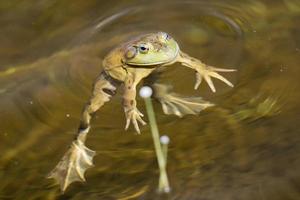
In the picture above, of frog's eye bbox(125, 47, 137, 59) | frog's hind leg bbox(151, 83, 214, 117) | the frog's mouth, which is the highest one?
frog's eye bbox(125, 47, 137, 59)

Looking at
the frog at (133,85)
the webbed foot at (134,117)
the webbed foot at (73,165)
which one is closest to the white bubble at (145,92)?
the frog at (133,85)

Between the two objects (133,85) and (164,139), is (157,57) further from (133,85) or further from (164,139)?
(164,139)

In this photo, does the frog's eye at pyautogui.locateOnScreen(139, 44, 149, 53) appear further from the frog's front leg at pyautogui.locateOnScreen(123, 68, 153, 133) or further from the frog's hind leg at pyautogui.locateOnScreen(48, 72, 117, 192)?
the frog's hind leg at pyautogui.locateOnScreen(48, 72, 117, 192)

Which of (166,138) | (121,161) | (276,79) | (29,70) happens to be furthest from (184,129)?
(29,70)

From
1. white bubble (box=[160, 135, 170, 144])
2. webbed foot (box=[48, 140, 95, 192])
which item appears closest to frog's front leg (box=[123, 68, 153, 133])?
white bubble (box=[160, 135, 170, 144])

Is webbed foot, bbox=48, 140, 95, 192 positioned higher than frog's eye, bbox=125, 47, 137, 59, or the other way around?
frog's eye, bbox=125, 47, 137, 59

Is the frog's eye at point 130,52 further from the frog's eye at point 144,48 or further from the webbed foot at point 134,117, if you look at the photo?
the webbed foot at point 134,117
